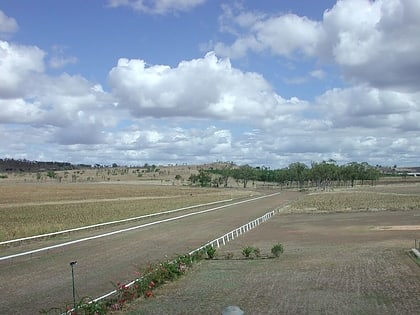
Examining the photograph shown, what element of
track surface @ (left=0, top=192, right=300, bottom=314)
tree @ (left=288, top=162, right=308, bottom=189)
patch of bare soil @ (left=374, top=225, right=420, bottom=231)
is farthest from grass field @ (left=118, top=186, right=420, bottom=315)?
tree @ (left=288, top=162, right=308, bottom=189)

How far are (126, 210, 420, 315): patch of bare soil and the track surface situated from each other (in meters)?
2.50

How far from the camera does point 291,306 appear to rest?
1311cm

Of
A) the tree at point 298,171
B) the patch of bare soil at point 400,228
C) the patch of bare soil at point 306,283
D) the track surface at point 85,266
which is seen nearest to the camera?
the patch of bare soil at point 306,283

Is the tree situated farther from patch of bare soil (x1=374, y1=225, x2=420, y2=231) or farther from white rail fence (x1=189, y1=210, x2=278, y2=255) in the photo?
patch of bare soil (x1=374, y1=225, x2=420, y2=231)

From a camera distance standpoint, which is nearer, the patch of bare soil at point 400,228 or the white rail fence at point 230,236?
the white rail fence at point 230,236

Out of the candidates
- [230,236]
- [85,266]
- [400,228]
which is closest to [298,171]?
[400,228]

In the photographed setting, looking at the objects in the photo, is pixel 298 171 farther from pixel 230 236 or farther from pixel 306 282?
pixel 306 282

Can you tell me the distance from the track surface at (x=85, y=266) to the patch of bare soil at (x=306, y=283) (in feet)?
8.22

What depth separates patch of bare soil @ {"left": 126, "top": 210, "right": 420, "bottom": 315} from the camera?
1312 cm

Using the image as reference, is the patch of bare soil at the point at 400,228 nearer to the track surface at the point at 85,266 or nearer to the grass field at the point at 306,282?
the grass field at the point at 306,282

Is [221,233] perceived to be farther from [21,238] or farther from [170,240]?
[21,238]

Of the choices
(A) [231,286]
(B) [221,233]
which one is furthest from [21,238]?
(A) [231,286]

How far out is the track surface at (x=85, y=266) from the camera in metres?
15.9

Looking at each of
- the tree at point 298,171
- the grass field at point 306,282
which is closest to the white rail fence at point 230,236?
the grass field at point 306,282
